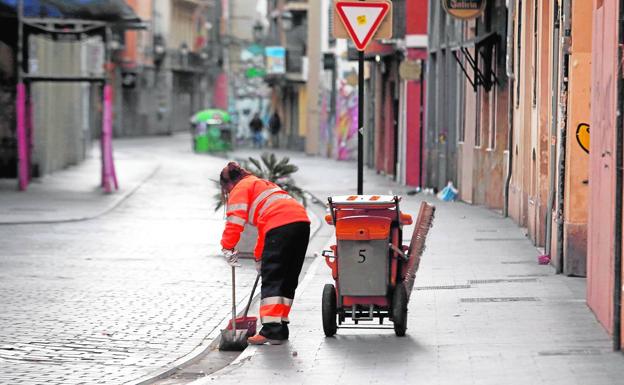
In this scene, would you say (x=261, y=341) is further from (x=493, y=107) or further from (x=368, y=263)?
(x=493, y=107)

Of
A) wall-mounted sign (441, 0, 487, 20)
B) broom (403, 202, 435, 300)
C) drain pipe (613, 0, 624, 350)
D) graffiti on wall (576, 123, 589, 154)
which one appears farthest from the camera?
wall-mounted sign (441, 0, 487, 20)

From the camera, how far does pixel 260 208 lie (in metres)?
12.1

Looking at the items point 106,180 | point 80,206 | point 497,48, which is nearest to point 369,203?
point 497,48

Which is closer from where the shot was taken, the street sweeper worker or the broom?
the street sweeper worker

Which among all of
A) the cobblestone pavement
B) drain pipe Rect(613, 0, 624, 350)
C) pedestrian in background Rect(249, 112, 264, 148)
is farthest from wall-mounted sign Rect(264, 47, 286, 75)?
drain pipe Rect(613, 0, 624, 350)

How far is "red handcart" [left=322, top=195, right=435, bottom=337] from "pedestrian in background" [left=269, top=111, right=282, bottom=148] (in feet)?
194

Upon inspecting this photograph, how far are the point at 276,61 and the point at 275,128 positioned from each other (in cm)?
312

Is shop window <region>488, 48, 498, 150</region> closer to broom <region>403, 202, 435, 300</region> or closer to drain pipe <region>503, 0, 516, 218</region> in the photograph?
drain pipe <region>503, 0, 516, 218</region>

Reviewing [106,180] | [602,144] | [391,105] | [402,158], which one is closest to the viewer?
[602,144]

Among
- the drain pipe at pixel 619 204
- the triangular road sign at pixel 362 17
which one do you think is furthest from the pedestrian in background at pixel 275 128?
→ the drain pipe at pixel 619 204

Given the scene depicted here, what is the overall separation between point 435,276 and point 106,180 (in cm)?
1775

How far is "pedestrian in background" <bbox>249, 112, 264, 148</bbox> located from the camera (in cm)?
7025

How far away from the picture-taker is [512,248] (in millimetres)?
19500

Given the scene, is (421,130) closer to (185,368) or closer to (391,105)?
(391,105)
